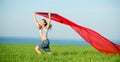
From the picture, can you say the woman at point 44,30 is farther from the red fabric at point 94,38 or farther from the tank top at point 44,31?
the red fabric at point 94,38

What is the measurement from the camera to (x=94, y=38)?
34.8ft

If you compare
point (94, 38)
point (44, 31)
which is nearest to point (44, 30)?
point (44, 31)

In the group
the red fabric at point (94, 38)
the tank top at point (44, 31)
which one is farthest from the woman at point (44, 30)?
the red fabric at point (94, 38)

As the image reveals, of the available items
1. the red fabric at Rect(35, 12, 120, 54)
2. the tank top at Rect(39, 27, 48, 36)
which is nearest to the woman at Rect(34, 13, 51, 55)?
the tank top at Rect(39, 27, 48, 36)

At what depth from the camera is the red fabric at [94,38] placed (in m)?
10.5

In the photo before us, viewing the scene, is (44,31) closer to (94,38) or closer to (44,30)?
(44,30)

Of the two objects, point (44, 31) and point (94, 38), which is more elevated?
point (44, 31)

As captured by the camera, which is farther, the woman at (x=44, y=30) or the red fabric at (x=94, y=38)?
the red fabric at (x=94, y=38)

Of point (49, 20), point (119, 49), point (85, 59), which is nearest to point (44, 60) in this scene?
point (85, 59)

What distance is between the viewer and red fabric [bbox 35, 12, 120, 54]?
34.3 ft

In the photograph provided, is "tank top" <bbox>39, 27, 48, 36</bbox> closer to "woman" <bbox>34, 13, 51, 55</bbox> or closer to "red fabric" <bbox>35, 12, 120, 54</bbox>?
"woman" <bbox>34, 13, 51, 55</bbox>

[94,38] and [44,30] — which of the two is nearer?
[44,30]

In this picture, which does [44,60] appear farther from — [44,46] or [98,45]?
[98,45]

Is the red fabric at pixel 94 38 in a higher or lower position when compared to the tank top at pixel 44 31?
lower
